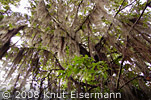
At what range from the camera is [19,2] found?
132 inches

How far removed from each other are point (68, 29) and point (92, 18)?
0.63 metres

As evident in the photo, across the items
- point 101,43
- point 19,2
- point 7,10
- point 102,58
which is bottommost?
point 102,58

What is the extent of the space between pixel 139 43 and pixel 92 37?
3.33ft

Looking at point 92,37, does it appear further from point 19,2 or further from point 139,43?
point 19,2

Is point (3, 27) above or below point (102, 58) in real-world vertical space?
above

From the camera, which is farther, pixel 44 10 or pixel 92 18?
pixel 92 18

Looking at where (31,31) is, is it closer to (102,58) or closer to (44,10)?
(44,10)

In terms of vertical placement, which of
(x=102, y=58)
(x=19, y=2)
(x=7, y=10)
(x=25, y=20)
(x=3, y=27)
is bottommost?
(x=102, y=58)

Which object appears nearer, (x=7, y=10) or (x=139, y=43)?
(x=139, y=43)

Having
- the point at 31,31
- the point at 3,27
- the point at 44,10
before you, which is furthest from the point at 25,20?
the point at 44,10

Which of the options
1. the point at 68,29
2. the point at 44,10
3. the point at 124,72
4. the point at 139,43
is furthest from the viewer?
the point at 68,29

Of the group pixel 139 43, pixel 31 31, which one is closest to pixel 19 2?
pixel 31 31

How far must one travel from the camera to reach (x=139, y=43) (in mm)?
1751

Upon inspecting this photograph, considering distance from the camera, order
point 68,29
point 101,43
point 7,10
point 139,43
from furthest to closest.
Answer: point 7,10 → point 101,43 → point 68,29 → point 139,43
